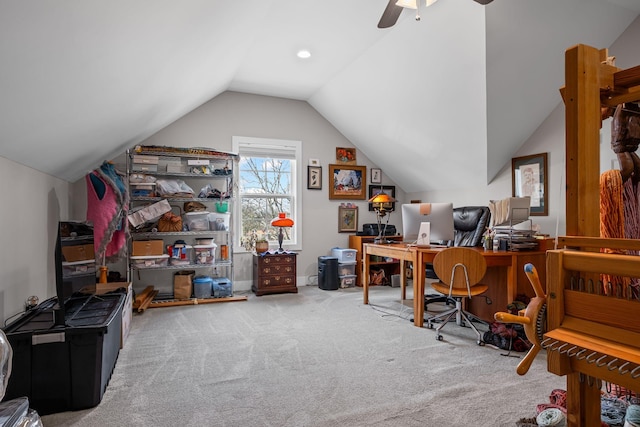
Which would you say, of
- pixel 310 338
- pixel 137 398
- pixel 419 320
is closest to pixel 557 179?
pixel 419 320

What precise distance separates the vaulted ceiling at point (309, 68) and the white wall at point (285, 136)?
0.25 m

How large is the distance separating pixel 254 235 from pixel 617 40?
190 inches

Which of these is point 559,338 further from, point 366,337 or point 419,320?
point 419,320

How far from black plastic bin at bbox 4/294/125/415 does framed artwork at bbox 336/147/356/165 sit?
14.3ft

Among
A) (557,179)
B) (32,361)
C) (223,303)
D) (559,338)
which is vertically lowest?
(223,303)

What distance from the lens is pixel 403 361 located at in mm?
2615

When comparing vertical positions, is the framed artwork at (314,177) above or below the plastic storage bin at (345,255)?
above

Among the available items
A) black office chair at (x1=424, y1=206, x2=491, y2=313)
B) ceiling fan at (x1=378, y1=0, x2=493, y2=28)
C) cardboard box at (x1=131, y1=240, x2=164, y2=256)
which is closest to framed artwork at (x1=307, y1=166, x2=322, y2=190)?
black office chair at (x1=424, y1=206, x2=491, y2=313)

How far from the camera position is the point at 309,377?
2.36 meters

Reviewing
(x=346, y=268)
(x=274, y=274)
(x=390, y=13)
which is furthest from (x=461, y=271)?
(x=274, y=274)

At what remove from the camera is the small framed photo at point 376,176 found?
607 centimetres

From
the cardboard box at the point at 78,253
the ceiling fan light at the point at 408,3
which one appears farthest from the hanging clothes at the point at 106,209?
the ceiling fan light at the point at 408,3

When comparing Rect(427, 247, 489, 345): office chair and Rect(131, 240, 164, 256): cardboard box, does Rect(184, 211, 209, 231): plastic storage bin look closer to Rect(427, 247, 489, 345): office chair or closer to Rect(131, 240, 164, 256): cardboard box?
Rect(131, 240, 164, 256): cardboard box

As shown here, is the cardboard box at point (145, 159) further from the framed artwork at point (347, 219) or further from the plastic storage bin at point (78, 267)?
the framed artwork at point (347, 219)
